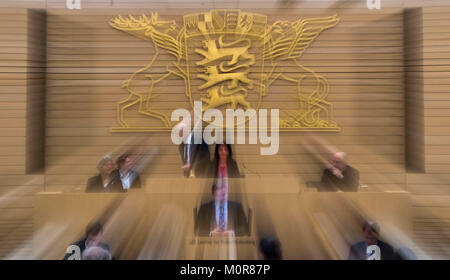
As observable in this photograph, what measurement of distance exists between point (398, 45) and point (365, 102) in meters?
0.29

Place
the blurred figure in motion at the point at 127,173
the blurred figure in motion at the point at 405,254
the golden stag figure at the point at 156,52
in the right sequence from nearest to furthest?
1. the blurred figure in motion at the point at 405,254
2. the blurred figure in motion at the point at 127,173
3. the golden stag figure at the point at 156,52

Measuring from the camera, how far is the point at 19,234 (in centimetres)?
100

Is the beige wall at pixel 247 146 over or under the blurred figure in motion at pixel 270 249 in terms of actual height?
over

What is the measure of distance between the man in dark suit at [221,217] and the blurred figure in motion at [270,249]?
8 cm

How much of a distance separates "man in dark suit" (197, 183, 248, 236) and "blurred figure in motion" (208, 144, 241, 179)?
107 mm

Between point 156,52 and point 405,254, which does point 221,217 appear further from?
point 156,52

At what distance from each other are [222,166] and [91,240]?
581 mm

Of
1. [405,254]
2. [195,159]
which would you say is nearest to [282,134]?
[195,159]

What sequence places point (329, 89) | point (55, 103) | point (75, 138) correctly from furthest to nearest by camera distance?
point (329, 89) → point (75, 138) → point (55, 103)

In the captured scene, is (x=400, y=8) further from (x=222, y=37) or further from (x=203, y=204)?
(x=203, y=204)

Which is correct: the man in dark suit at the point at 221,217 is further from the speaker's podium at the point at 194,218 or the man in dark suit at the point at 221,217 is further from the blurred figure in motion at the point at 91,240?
the blurred figure in motion at the point at 91,240

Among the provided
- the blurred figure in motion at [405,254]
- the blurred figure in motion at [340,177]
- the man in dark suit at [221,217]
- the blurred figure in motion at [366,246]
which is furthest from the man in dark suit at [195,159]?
the blurred figure in motion at [405,254]

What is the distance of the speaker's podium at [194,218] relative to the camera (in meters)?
0.92
